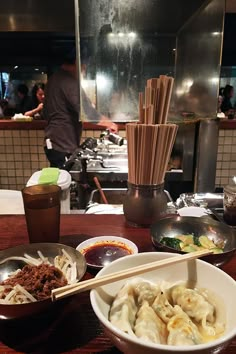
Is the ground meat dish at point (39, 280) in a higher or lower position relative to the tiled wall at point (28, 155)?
higher

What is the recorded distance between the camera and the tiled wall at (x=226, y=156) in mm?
4262

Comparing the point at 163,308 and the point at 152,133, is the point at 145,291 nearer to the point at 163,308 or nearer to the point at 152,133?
the point at 163,308

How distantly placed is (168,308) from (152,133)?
60cm

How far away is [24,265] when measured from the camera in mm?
831

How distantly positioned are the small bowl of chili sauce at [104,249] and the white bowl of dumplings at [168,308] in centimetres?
23

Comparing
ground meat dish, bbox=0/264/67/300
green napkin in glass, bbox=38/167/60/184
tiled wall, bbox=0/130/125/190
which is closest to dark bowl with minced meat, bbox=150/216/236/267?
ground meat dish, bbox=0/264/67/300

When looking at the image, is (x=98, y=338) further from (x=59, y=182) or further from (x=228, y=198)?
(x=59, y=182)

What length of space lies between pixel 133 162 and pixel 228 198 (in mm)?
438

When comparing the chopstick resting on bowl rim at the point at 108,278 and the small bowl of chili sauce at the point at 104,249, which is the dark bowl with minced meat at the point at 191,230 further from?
the chopstick resting on bowl rim at the point at 108,278

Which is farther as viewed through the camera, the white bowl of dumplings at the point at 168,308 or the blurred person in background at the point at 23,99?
the blurred person in background at the point at 23,99

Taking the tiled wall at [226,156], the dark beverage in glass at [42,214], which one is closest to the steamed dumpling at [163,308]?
the dark beverage in glass at [42,214]

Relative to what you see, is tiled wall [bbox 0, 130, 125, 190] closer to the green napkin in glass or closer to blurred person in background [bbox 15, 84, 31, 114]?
blurred person in background [bbox 15, 84, 31, 114]

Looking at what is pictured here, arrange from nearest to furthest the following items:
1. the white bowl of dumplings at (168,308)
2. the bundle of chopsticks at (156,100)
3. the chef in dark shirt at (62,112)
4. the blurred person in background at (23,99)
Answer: the white bowl of dumplings at (168,308) < the bundle of chopsticks at (156,100) < the chef in dark shirt at (62,112) < the blurred person in background at (23,99)

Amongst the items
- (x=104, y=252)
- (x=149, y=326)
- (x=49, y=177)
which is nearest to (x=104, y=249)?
(x=104, y=252)
